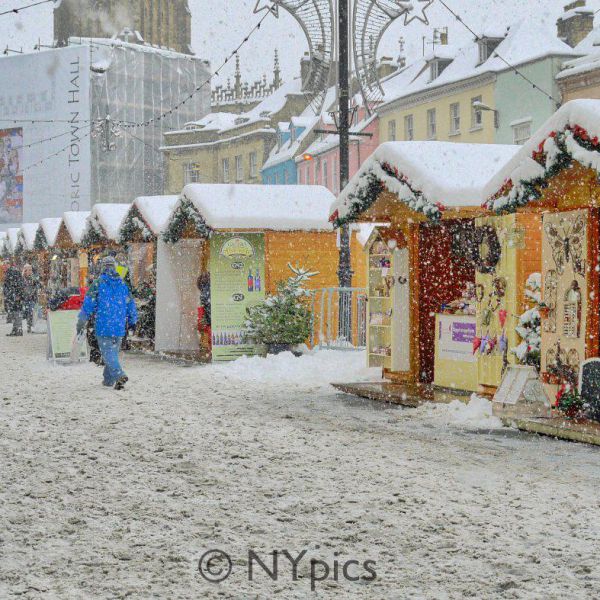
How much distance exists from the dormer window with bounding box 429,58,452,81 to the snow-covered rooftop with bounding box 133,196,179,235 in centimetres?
2181

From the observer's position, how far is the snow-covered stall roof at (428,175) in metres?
12.4

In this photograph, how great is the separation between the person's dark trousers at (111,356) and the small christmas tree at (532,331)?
552cm

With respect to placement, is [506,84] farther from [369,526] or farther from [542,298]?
[369,526]

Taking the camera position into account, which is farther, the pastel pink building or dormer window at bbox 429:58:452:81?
the pastel pink building

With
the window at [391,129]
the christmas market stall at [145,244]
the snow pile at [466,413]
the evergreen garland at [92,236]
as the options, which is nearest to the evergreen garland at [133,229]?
the christmas market stall at [145,244]

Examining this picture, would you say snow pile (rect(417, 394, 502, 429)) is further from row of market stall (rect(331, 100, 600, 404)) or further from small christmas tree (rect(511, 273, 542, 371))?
small christmas tree (rect(511, 273, 542, 371))

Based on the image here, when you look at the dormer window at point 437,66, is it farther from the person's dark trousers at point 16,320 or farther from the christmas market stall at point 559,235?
the christmas market stall at point 559,235

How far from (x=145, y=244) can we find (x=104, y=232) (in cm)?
277

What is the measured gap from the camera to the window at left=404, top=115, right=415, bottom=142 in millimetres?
43031

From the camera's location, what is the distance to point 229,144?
64.3 metres

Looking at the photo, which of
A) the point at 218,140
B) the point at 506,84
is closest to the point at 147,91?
the point at 218,140

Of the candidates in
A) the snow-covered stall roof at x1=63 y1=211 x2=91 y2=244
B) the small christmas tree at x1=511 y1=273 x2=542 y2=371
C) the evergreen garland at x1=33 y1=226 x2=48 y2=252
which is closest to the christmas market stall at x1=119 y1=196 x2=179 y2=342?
the snow-covered stall roof at x1=63 y1=211 x2=91 y2=244

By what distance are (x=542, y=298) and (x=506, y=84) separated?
2673 centimetres

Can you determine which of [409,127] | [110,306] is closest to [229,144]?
[409,127]
